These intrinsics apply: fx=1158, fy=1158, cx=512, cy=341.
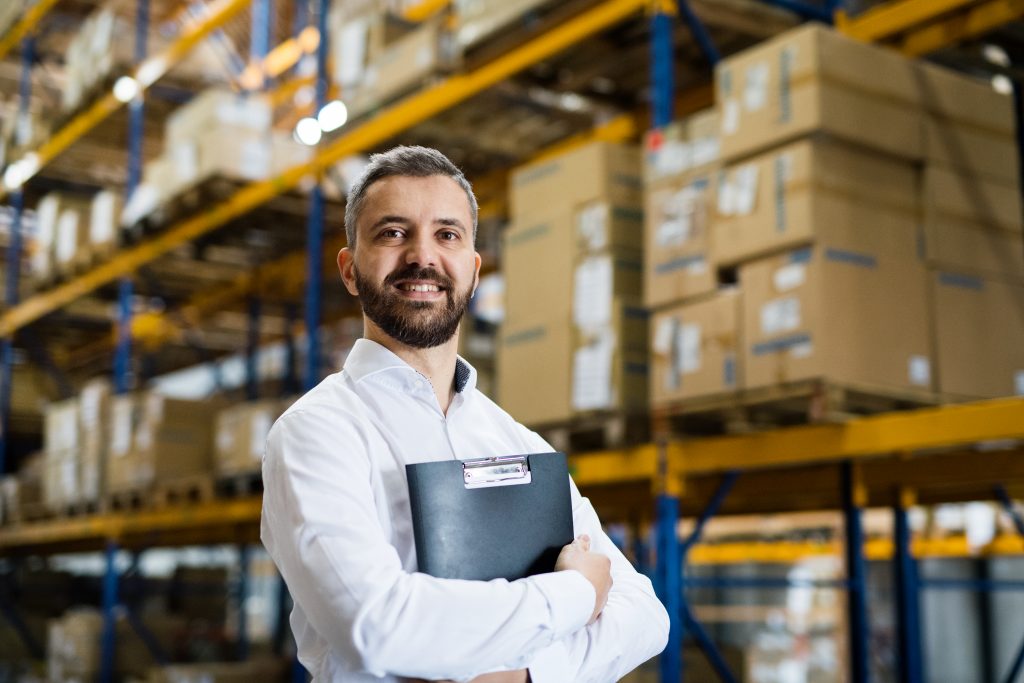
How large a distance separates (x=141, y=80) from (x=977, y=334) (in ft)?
26.1

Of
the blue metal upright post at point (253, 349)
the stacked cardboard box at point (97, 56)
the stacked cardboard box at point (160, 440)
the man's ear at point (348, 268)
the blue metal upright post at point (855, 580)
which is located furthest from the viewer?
the blue metal upright post at point (253, 349)

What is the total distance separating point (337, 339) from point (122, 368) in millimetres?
2653

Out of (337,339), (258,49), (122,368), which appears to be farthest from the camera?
(337,339)

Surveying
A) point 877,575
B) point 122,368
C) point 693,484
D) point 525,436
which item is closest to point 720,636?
point 877,575

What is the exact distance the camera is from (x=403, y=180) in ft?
6.01

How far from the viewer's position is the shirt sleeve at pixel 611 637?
170cm

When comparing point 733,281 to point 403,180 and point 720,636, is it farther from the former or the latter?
point 720,636

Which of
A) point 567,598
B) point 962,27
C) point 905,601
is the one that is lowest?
point 905,601

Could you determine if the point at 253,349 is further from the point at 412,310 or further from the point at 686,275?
the point at 412,310

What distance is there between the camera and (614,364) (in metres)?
5.12

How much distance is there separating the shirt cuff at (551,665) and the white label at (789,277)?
9.22ft

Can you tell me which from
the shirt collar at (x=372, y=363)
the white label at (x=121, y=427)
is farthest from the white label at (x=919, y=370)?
the white label at (x=121, y=427)

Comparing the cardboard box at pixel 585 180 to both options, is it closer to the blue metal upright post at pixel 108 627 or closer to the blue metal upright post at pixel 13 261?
the blue metal upright post at pixel 108 627

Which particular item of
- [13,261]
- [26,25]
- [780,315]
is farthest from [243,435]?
[26,25]
